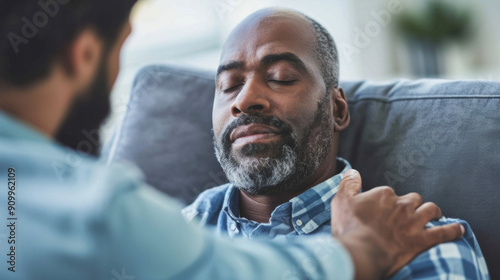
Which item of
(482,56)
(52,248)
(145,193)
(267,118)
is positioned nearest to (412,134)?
(267,118)

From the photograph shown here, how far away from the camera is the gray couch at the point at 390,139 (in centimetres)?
105

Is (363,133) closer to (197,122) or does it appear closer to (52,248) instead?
(197,122)

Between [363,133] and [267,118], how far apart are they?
327 mm

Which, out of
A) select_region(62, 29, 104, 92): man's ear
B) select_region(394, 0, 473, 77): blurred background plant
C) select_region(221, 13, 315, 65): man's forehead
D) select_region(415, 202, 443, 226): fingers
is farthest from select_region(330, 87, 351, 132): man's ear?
select_region(394, 0, 473, 77): blurred background plant

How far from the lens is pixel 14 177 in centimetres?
51

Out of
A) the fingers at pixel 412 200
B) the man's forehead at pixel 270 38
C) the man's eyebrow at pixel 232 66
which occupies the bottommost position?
the fingers at pixel 412 200

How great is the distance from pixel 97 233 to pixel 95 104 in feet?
0.61

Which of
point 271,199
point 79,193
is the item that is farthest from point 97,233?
point 271,199

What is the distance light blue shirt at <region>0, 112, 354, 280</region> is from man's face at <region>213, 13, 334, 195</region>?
481 mm

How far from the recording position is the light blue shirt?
0.49 metres

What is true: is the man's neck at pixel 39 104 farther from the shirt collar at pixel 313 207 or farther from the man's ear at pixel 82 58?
the shirt collar at pixel 313 207

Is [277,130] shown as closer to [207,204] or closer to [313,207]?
[313,207]

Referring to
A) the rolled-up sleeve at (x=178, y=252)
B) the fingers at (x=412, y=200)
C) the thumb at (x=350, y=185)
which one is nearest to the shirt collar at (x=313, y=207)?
the thumb at (x=350, y=185)

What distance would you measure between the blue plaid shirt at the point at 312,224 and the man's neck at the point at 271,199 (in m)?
0.03
